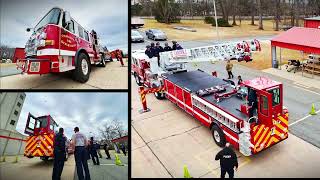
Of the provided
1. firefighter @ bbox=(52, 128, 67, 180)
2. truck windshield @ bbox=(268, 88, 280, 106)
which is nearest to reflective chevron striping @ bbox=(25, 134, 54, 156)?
firefighter @ bbox=(52, 128, 67, 180)

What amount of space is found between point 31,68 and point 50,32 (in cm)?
53

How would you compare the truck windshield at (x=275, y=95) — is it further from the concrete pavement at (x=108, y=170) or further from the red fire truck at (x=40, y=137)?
the red fire truck at (x=40, y=137)

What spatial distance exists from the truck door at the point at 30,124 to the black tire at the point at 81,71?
117 centimetres

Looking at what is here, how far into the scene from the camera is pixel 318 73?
41.6 ft

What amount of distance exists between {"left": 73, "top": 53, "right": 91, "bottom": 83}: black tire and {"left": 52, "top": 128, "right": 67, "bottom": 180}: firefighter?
139 centimetres

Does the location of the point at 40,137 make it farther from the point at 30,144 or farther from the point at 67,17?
the point at 67,17

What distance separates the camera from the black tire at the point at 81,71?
4134 mm

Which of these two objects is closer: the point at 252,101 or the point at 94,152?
the point at 94,152

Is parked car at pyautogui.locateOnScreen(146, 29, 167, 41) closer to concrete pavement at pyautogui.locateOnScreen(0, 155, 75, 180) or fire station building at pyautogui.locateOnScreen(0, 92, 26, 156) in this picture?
concrete pavement at pyautogui.locateOnScreen(0, 155, 75, 180)

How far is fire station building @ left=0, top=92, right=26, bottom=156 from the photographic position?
4.50 metres

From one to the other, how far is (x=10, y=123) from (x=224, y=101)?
179 inches

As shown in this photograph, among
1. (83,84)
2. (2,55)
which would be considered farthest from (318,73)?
(2,55)

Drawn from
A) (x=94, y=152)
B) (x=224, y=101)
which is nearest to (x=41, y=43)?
(x=94, y=152)

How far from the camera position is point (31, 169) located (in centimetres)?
535
